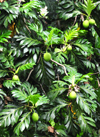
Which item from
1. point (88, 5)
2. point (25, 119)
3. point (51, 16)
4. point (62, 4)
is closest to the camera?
point (25, 119)

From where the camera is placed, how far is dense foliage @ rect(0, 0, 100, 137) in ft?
3.96

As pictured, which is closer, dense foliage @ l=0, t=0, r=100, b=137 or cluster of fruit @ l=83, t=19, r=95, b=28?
dense foliage @ l=0, t=0, r=100, b=137

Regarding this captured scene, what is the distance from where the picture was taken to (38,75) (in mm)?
1398

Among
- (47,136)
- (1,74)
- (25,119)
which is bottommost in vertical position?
(47,136)

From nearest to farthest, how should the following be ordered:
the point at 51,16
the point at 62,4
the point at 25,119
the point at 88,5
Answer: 1. the point at 25,119
2. the point at 88,5
3. the point at 62,4
4. the point at 51,16

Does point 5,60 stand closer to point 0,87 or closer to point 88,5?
point 0,87

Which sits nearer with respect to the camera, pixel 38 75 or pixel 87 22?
pixel 38 75

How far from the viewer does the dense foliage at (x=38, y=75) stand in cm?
121

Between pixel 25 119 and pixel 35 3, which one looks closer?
pixel 25 119

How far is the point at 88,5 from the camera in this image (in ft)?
5.04

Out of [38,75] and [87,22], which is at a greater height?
[87,22]

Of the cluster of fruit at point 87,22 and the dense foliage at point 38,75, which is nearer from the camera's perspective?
the dense foliage at point 38,75

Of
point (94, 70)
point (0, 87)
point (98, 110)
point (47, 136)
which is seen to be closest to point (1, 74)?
point (0, 87)

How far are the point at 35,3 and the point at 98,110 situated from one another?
1408 millimetres
